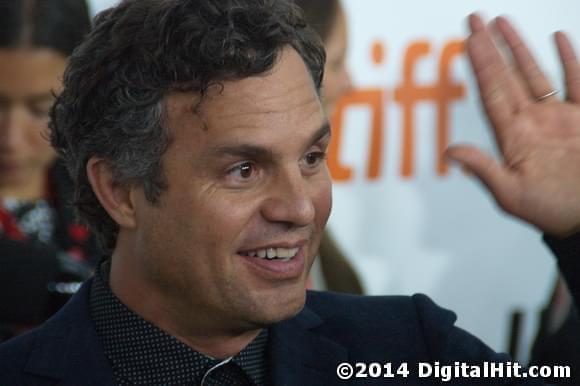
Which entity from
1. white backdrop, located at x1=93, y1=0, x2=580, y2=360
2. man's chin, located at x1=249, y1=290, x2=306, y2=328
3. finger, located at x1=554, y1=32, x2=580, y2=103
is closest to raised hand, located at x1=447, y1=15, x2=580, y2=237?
finger, located at x1=554, y1=32, x2=580, y2=103

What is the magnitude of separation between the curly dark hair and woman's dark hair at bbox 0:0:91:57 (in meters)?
1.20

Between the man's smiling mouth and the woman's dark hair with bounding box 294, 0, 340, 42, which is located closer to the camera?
the man's smiling mouth

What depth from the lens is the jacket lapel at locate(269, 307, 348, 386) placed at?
6.64 feet

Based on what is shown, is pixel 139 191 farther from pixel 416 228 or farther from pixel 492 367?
pixel 416 228

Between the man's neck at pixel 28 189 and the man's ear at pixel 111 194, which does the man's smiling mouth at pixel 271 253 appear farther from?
the man's neck at pixel 28 189

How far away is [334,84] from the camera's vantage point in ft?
10.7

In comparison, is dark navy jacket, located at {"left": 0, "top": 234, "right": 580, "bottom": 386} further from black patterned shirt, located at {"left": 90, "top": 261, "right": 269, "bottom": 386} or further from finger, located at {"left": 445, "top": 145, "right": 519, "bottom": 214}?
finger, located at {"left": 445, "top": 145, "right": 519, "bottom": 214}

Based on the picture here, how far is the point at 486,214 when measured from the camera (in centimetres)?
314

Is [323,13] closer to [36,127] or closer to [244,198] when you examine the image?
[36,127]

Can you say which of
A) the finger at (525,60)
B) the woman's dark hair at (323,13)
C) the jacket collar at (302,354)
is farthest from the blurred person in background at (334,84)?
the finger at (525,60)

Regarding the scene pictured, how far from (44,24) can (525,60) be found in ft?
6.45

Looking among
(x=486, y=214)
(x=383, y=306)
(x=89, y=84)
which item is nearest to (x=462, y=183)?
(x=486, y=214)

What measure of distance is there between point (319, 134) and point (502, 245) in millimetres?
1345

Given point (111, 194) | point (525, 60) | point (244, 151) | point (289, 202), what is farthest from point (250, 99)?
point (525, 60)
